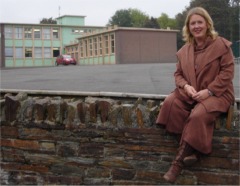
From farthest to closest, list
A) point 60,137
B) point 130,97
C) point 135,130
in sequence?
point 130,97 → point 60,137 → point 135,130

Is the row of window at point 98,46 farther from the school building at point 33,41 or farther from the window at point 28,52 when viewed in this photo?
the window at point 28,52

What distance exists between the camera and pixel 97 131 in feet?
16.3

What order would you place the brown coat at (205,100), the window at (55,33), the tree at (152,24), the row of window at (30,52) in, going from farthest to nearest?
the tree at (152,24)
the window at (55,33)
the row of window at (30,52)
the brown coat at (205,100)

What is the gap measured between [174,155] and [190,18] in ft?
5.47

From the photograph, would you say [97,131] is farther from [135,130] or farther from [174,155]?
[174,155]

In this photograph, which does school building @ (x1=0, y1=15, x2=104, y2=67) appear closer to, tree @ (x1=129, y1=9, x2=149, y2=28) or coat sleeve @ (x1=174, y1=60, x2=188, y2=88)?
tree @ (x1=129, y1=9, x2=149, y2=28)

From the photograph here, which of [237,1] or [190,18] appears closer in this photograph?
[190,18]

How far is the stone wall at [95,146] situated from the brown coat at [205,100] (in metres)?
0.21

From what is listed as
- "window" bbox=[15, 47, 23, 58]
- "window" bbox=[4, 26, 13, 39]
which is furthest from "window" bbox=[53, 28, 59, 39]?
"window" bbox=[4, 26, 13, 39]

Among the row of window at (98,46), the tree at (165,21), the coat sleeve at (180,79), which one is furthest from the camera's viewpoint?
the tree at (165,21)

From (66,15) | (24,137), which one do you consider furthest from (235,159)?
(66,15)

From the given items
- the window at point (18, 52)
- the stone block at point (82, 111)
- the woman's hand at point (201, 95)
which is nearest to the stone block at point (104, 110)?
the stone block at point (82, 111)

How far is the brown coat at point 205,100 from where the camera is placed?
14.1 feet

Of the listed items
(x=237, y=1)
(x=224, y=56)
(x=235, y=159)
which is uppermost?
(x=237, y=1)
